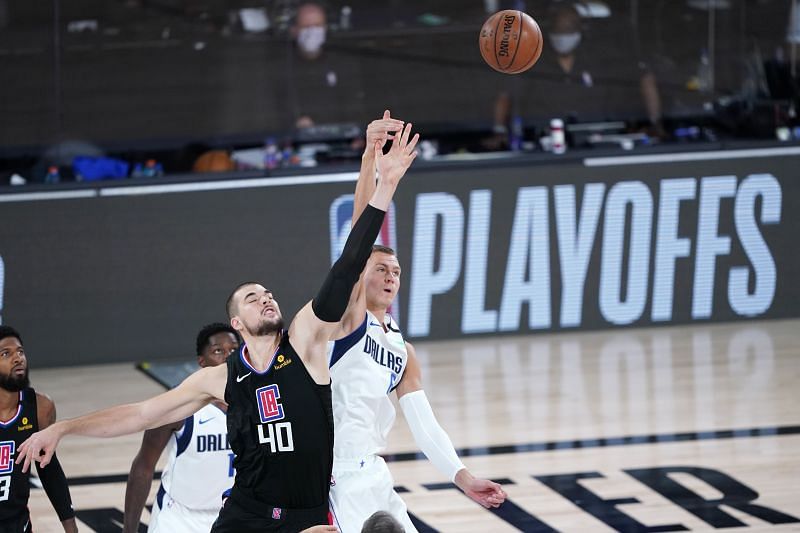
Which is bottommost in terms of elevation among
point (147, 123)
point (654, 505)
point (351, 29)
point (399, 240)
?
point (654, 505)

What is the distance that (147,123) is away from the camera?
38.7 feet

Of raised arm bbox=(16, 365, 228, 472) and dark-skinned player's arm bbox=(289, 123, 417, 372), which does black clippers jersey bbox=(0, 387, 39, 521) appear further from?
dark-skinned player's arm bbox=(289, 123, 417, 372)

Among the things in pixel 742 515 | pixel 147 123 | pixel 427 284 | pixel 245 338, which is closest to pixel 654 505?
pixel 742 515

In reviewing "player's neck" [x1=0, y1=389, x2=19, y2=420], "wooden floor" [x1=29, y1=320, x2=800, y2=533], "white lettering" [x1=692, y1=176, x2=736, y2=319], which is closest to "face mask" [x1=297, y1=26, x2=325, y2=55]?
"wooden floor" [x1=29, y1=320, x2=800, y2=533]

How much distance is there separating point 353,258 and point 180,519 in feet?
6.96

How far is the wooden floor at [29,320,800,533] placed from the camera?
734 cm

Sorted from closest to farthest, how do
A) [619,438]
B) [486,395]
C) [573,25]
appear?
[619,438] → [486,395] → [573,25]

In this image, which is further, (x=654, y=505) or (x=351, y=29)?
(x=351, y=29)

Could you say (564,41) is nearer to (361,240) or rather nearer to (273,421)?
(273,421)

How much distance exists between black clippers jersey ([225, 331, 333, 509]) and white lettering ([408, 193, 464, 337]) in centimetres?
670

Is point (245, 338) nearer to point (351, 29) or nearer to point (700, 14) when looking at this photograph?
point (351, 29)

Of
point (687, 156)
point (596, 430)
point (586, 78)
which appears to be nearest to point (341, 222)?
point (586, 78)

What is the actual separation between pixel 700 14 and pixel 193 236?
5.10 meters

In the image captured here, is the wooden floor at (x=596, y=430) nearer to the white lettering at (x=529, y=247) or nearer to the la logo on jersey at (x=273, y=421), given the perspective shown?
the white lettering at (x=529, y=247)
